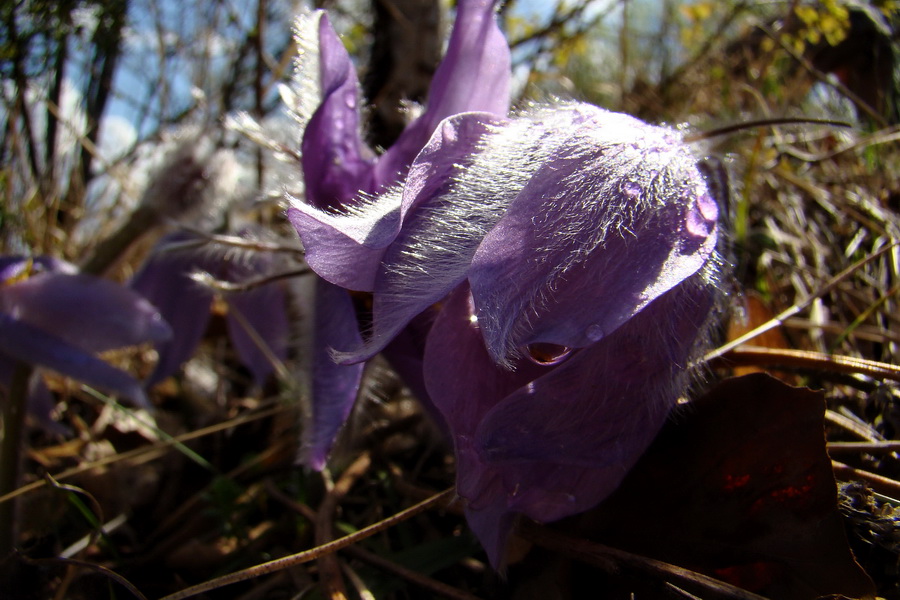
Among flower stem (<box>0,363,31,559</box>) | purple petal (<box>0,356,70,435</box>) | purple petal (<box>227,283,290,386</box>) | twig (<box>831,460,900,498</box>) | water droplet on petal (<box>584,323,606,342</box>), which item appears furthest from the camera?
purple petal (<box>227,283,290,386</box>)

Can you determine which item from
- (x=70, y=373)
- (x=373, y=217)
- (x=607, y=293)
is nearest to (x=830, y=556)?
(x=607, y=293)

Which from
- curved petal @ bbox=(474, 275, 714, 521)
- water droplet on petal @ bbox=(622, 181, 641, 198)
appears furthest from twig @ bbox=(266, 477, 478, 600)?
water droplet on petal @ bbox=(622, 181, 641, 198)

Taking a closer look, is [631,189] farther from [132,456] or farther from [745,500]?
[132,456]

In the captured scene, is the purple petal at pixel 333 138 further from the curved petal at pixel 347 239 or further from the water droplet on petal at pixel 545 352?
the water droplet on petal at pixel 545 352

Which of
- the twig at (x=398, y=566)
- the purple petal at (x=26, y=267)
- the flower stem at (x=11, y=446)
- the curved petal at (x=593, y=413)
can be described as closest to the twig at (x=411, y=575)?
the twig at (x=398, y=566)

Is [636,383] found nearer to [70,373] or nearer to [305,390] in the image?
[305,390]

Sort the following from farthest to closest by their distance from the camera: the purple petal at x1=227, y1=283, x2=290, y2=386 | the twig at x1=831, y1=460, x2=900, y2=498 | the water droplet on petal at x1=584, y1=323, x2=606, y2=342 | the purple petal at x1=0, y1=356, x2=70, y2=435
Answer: the purple petal at x1=227, y1=283, x2=290, y2=386
the purple petal at x1=0, y1=356, x2=70, y2=435
the twig at x1=831, y1=460, x2=900, y2=498
the water droplet on petal at x1=584, y1=323, x2=606, y2=342

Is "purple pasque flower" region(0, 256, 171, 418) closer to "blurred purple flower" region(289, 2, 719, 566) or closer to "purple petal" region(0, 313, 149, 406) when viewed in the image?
"purple petal" region(0, 313, 149, 406)
